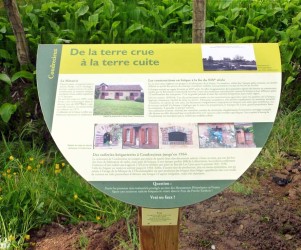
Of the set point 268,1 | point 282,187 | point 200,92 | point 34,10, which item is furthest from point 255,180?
point 34,10

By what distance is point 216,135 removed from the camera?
1.94 metres

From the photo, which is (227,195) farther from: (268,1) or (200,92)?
(268,1)

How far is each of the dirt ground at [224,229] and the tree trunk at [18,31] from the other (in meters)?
1.50

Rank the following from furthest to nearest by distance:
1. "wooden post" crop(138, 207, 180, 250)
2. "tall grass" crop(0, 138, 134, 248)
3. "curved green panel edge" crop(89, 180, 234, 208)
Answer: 1. "tall grass" crop(0, 138, 134, 248)
2. "wooden post" crop(138, 207, 180, 250)
3. "curved green panel edge" crop(89, 180, 234, 208)

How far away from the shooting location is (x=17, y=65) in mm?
4141

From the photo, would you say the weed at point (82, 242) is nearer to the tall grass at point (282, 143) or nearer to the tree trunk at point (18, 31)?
the tall grass at point (282, 143)

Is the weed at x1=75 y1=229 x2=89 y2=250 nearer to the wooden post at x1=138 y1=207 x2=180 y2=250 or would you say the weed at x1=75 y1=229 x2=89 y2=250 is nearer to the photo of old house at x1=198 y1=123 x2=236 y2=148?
the wooden post at x1=138 y1=207 x2=180 y2=250

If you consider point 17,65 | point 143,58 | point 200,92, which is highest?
point 17,65

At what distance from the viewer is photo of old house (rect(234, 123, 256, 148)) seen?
193 cm

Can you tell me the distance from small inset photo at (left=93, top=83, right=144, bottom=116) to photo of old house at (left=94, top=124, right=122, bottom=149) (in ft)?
0.18

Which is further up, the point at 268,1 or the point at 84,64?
the point at 268,1

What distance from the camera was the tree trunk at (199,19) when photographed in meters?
3.18

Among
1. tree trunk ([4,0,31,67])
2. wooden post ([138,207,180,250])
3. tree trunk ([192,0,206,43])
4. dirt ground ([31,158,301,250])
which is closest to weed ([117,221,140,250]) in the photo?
dirt ground ([31,158,301,250])

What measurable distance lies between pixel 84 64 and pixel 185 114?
45 cm
